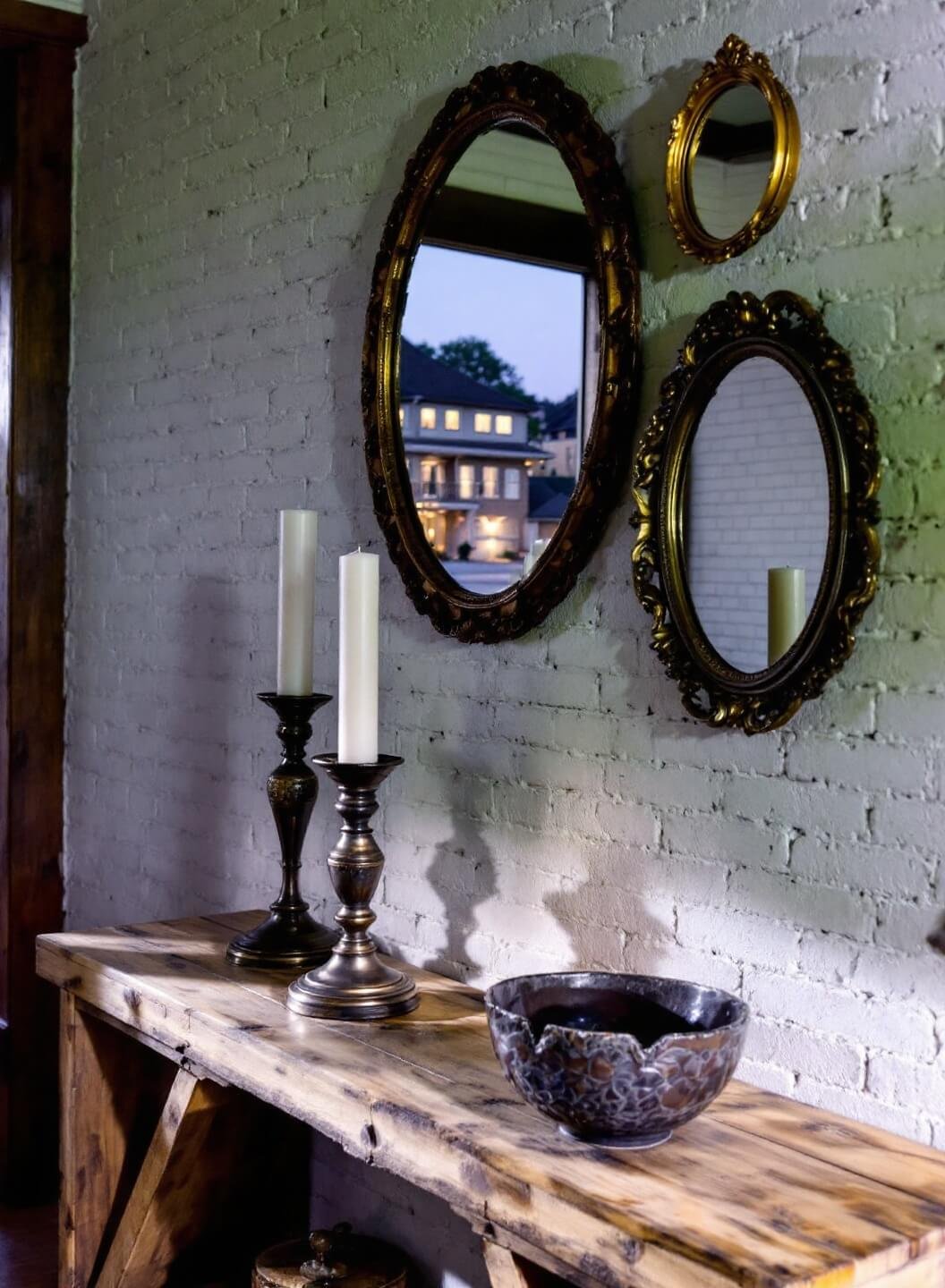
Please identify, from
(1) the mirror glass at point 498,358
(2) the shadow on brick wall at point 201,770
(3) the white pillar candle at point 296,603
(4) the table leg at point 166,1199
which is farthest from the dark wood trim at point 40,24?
(4) the table leg at point 166,1199

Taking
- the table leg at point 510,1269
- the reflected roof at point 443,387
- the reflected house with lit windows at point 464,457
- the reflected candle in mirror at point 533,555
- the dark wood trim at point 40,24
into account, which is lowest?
the table leg at point 510,1269

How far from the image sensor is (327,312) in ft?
8.55

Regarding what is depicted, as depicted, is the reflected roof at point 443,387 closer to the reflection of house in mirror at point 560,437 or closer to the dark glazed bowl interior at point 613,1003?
the reflection of house in mirror at point 560,437

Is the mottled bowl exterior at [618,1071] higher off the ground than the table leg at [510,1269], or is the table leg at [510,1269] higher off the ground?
the mottled bowl exterior at [618,1071]

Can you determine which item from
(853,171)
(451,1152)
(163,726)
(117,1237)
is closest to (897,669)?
(853,171)

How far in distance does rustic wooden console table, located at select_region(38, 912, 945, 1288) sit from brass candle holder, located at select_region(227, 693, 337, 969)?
0.15ft

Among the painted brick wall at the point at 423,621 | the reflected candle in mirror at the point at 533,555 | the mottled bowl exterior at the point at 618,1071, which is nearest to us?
the mottled bowl exterior at the point at 618,1071

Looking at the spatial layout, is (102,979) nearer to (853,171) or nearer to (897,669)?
(897,669)

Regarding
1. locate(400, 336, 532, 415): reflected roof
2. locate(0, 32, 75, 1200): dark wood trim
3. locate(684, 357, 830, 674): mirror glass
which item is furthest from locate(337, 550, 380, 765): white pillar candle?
locate(0, 32, 75, 1200): dark wood trim

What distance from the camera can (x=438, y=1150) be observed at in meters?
1.60

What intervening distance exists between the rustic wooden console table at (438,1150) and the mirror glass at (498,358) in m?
0.72

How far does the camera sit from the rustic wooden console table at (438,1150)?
1.35 m

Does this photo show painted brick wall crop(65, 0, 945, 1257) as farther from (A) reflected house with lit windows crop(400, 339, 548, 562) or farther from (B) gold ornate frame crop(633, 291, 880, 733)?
(A) reflected house with lit windows crop(400, 339, 548, 562)

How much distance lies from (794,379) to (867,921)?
632mm
